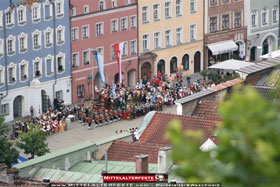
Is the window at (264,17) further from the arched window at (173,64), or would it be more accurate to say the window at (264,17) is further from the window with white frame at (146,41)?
the window with white frame at (146,41)

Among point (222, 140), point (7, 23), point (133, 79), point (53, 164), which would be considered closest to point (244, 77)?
point (53, 164)

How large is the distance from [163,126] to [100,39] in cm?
3740

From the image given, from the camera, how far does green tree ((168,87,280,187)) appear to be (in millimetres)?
5340

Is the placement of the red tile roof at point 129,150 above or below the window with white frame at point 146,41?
below

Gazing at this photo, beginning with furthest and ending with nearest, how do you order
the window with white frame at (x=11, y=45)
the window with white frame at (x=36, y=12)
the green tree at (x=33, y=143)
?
1. the window with white frame at (x=36, y=12)
2. the window with white frame at (x=11, y=45)
3. the green tree at (x=33, y=143)

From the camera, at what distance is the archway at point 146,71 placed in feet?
268

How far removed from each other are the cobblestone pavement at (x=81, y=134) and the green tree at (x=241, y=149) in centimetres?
5351

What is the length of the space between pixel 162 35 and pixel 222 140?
78999mm

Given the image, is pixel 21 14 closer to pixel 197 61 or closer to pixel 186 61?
pixel 186 61

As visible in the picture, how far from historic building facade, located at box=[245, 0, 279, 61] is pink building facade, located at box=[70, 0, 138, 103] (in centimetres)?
1749

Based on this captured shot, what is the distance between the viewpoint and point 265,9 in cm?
Answer: 9662

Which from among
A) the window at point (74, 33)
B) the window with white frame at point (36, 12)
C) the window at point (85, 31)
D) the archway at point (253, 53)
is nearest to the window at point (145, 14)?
the window at point (85, 31)

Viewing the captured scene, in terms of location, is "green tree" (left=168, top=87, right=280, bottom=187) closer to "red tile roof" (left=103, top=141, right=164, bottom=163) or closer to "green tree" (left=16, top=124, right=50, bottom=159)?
"red tile roof" (left=103, top=141, right=164, bottom=163)

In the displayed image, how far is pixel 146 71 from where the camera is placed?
8206cm
